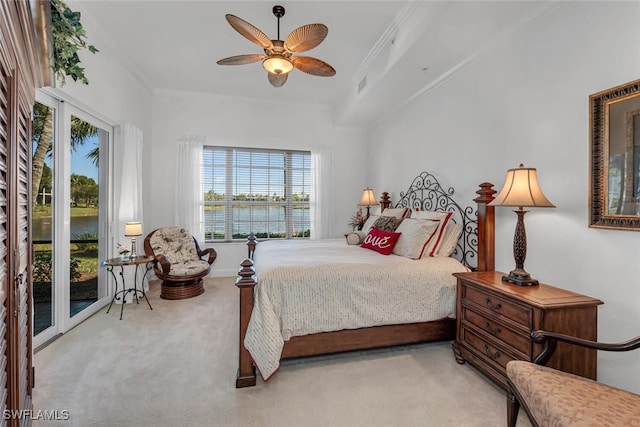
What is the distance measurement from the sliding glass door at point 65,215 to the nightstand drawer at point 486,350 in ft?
12.0

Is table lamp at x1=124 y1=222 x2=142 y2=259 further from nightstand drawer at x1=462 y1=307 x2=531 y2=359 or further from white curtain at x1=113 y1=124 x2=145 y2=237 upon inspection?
nightstand drawer at x1=462 y1=307 x2=531 y2=359

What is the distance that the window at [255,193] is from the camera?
498 cm

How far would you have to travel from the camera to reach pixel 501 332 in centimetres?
191

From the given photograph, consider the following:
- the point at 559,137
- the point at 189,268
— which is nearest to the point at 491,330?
the point at 559,137

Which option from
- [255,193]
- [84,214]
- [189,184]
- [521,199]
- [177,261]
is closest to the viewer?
[521,199]

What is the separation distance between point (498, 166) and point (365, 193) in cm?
245

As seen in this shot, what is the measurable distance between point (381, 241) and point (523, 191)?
1.47 m

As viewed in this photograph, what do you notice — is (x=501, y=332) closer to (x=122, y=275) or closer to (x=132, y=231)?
(x=132, y=231)

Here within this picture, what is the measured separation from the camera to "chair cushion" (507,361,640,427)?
3.47 ft

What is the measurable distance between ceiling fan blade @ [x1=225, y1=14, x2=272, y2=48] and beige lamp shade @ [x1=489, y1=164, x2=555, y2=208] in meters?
2.22

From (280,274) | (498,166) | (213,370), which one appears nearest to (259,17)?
(280,274)

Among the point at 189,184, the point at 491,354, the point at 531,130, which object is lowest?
the point at 491,354

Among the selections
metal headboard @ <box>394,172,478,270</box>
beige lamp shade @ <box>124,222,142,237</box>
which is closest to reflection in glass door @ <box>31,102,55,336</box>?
beige lamp shade @ <box>124,222,142,237</box>

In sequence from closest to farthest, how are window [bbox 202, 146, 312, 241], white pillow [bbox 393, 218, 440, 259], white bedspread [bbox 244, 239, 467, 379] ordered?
white bedspread [bbox 244, 239, 467, 379] → white pillow [bbox 393, 218, 440, 259] → window [bbox 202, 146, 312, 241]
